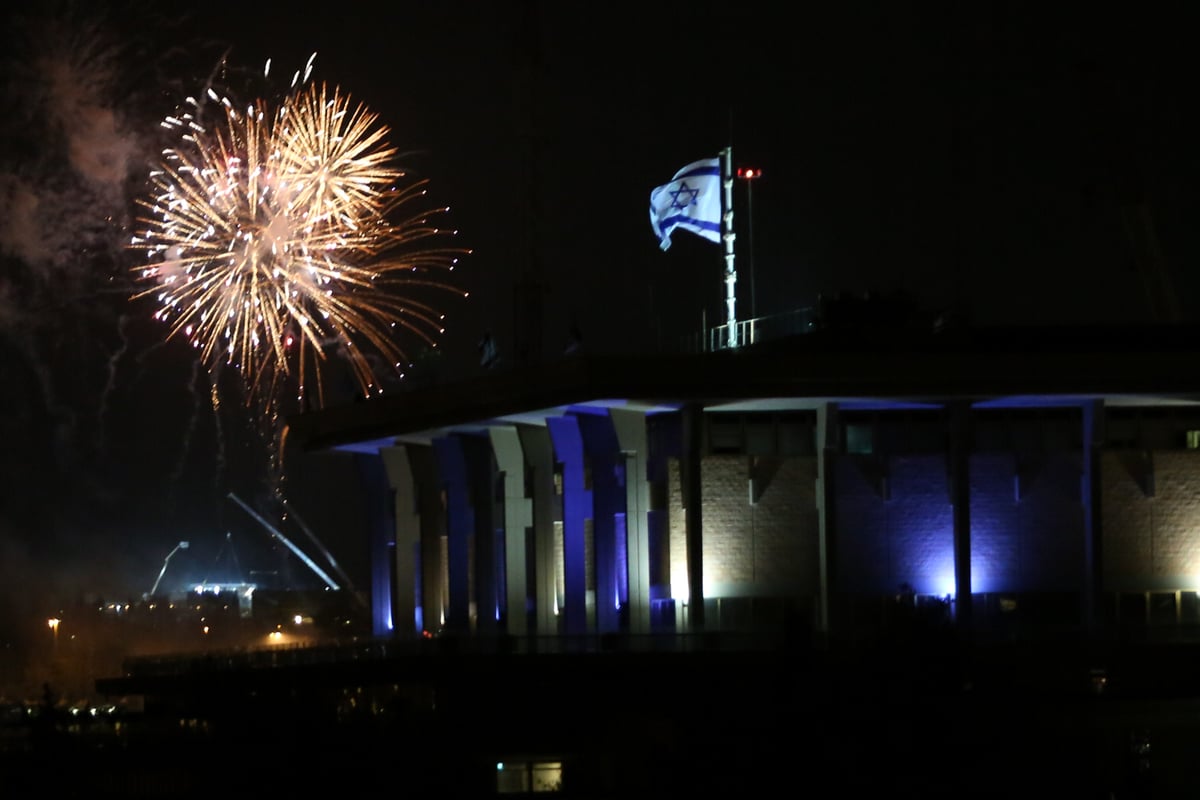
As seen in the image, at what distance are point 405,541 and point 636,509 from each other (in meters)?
18.1

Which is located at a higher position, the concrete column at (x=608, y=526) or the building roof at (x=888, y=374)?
the building roof at (x=888, y=374)

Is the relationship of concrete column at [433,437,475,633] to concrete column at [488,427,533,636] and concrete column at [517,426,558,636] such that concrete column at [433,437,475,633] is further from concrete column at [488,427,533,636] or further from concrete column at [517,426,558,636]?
concrete column at [517,426,558,636]

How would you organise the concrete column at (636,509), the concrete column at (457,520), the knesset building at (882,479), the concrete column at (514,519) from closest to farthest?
the knesset building at (882,479) → the concrete column at (636,509) → the concrete column at (514,519) → the concrete column at (457,520)

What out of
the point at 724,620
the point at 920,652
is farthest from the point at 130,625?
the point at 920,652

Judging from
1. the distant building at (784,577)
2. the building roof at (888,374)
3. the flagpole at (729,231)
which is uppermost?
the flagpole at (729,231)

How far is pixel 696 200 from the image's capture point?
74500mm

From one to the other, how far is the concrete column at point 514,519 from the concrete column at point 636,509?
23.4ft

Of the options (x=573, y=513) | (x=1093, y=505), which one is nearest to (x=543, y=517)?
(x=573, y=513)

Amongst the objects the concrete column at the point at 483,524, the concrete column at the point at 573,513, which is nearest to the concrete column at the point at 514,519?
the concrete column at the point at 483,524

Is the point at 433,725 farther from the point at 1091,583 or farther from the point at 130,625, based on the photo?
the point at 130,625

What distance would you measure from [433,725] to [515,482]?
15.6 metres

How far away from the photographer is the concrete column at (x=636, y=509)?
2704 inches

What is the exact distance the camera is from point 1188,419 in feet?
230

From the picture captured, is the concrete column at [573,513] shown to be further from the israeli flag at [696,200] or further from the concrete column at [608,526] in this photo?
the israeli flag at [696,200]
